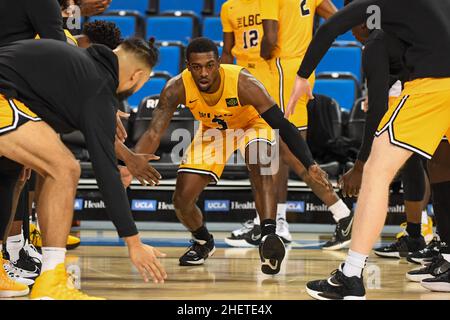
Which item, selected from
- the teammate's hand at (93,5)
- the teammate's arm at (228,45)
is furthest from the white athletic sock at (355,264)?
the teammate's arm at (228,45)

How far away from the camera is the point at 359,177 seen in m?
4.48

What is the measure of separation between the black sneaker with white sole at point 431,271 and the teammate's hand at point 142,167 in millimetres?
1649

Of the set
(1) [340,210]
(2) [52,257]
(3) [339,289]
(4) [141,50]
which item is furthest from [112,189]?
(1) [340,210]

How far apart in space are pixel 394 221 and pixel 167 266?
3.05 m

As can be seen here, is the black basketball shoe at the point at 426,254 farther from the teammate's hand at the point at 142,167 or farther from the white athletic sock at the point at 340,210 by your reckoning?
the teammate's hand at the point at 142,167

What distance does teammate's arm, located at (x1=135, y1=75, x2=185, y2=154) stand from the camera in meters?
5.39

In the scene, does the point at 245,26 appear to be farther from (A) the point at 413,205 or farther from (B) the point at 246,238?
(A) the point at 413,205

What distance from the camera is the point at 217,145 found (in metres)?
5.75

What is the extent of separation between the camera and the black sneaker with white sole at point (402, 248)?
605 cm

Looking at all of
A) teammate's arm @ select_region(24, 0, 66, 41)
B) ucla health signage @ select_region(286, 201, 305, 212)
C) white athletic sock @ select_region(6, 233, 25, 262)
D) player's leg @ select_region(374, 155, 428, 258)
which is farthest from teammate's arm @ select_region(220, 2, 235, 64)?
teammate's arm @ select_region(24, 0, 66, 41)

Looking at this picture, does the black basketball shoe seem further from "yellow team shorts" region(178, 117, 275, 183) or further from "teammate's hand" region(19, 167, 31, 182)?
"teammate's hand" region(19, 167, 31, 182)

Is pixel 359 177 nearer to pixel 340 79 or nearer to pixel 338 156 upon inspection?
pixel 338 156

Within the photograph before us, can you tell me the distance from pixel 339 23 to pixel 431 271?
1571 mm
